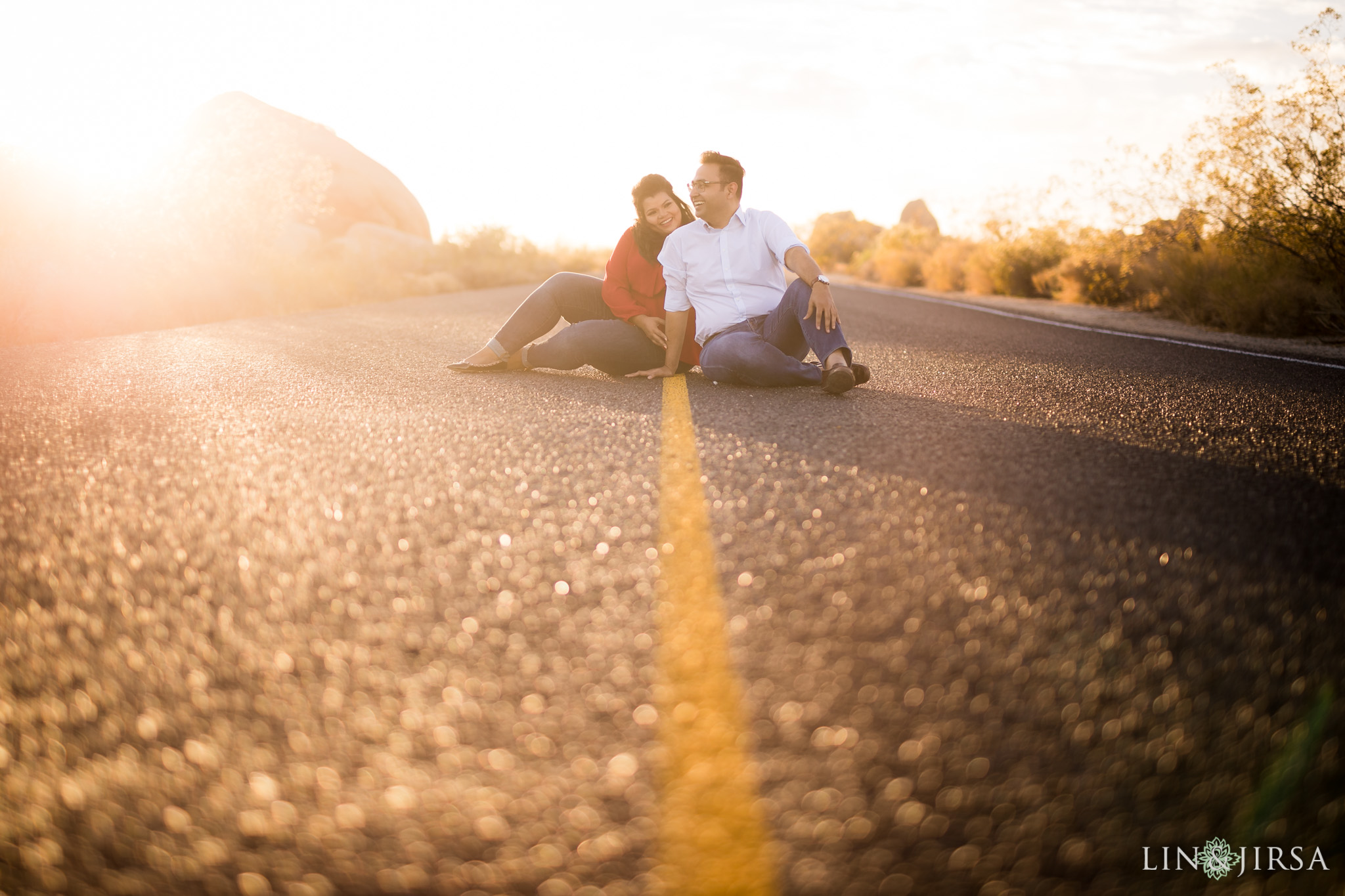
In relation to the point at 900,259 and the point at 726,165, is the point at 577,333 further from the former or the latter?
the point at 900,259

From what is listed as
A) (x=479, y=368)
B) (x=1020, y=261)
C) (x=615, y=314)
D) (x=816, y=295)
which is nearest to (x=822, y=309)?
(x=816, y=295)

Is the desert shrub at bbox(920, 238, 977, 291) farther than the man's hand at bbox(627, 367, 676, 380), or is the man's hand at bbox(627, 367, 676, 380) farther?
the desert shrub at bbox(920, 238, 977, 291)

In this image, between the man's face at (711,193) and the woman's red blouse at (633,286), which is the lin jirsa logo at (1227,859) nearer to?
the man's face at (711,193)

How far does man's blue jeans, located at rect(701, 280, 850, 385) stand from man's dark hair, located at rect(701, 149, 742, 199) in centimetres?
68

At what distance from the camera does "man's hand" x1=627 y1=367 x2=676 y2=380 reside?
15.3 feet

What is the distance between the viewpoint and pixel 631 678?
1.26 m

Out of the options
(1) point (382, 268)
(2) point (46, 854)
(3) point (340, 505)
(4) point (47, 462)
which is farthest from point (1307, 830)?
(1) point (382, 268)

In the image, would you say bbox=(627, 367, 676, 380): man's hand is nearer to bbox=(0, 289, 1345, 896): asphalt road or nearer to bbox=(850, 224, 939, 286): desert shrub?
bbox=(0, 289, 1345, 896): asphalt road

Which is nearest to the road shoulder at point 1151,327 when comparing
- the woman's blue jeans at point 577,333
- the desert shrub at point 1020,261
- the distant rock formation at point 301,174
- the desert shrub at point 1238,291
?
the desert shrub at point 1238,291

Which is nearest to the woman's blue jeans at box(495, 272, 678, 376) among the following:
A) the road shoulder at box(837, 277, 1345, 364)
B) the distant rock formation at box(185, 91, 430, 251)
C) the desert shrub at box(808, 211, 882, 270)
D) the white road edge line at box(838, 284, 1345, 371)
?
the white road edge line at box(838, 284, 1345, 371)

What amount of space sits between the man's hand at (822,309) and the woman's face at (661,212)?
41.1 inches

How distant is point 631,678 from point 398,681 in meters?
0.38

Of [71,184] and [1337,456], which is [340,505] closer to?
[1337,456]

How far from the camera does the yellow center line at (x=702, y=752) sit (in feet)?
2.91
